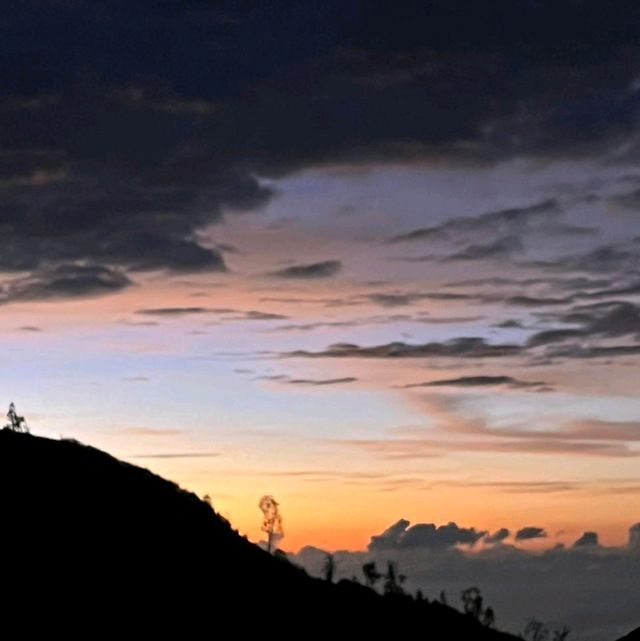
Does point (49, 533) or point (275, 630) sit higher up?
point (49, 533)

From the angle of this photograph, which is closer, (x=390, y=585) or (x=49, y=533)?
(x=49, y=533)

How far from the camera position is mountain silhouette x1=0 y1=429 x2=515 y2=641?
61281 millimetres

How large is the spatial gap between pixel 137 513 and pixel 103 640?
14.3 m

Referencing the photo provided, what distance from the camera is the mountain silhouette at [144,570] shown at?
61281mm

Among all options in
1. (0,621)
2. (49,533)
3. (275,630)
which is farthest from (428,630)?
(0,621)

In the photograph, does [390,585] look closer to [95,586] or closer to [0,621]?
[95,586]

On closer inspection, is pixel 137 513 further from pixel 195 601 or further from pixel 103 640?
pixel 103 640

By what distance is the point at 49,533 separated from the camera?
65562 mm

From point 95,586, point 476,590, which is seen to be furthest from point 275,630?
point 476,590

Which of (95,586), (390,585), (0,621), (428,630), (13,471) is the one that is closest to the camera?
(0,621)

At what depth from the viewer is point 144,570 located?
219 feet

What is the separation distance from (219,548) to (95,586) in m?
11.6

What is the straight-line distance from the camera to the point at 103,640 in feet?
191

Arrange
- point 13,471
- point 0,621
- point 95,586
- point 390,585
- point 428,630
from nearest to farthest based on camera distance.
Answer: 1. point 0,621
2. point 95,586
3. point 13,471
4. point 428,630
5. point 390,585
